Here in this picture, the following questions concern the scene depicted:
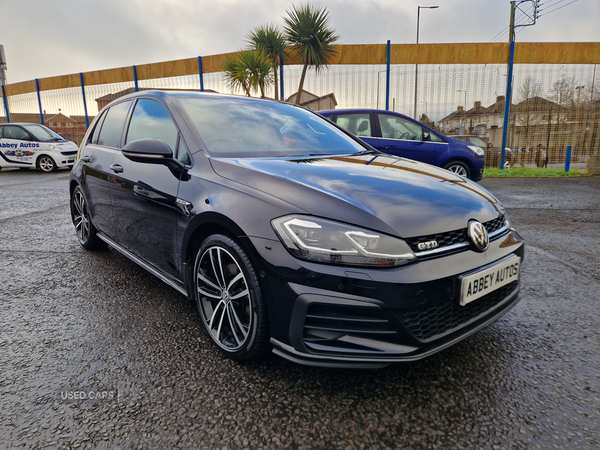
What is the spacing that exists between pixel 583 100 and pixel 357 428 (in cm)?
1280

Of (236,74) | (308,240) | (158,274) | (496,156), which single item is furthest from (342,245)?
(236,74)

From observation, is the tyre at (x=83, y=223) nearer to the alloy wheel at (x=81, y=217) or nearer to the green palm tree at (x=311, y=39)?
the alloy wheel at (x=81, y=217)

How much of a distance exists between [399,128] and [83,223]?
5.91 meters

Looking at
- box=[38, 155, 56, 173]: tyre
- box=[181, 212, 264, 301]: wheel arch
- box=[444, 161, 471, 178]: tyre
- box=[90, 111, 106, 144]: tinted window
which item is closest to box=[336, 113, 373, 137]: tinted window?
box=[444, 161, 471, 178]: tyre

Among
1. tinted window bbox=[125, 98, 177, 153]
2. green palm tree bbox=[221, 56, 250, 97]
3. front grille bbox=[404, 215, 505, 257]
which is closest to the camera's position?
front grille bbox=[404, 215, 505, 257]

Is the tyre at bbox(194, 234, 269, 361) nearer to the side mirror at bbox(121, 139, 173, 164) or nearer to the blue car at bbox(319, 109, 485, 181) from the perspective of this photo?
the side mirror at bbox(121, 139, 173, 164)

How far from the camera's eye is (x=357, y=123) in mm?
7801

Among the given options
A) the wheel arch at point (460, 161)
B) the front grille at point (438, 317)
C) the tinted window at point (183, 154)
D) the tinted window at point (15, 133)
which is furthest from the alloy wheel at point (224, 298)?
the tinted window at point (15, 133)

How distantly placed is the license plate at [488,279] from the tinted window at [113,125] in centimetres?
289

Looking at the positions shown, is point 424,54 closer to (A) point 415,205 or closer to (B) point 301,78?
(B) point 301,78

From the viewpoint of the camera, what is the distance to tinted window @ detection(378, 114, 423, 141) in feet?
25.6

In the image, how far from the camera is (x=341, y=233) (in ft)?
5.55

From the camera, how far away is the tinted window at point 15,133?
1263 centimetres

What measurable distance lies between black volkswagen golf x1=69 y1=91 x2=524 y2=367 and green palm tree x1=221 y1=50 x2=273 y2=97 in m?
10.4
